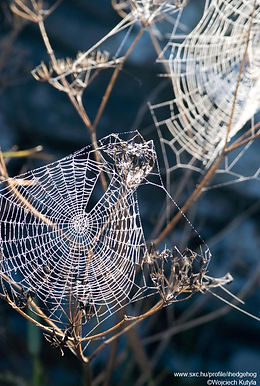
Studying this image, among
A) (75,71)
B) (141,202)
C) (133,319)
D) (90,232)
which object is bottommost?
(141,202)

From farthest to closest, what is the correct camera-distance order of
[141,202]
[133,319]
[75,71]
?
1. [141,202]
2. [75,71]
3. [133,319]

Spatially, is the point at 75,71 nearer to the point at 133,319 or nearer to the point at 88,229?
the point at 88,229

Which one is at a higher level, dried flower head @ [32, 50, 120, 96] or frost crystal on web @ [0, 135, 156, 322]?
dried flower head @ [32, 50, 120, 96]

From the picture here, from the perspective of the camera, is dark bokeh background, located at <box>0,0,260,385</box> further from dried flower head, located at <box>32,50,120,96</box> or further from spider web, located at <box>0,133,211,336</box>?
spider web, located at <box>0,133,211,336</box>

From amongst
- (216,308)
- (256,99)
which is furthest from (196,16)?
(216,308)

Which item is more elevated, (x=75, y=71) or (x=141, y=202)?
(x=75, y=71)

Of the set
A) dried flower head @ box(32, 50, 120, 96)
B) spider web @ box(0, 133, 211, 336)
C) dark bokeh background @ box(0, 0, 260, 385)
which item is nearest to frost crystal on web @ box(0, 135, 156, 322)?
spider web @ box(0, 133, 211, 336)

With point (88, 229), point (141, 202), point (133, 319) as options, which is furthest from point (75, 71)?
point (141, 202)

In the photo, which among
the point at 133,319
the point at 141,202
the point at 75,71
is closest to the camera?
the point at 133,319

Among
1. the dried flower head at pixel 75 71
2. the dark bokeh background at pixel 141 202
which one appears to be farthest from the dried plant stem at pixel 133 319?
the dark bokeh background at pixel 141 202
